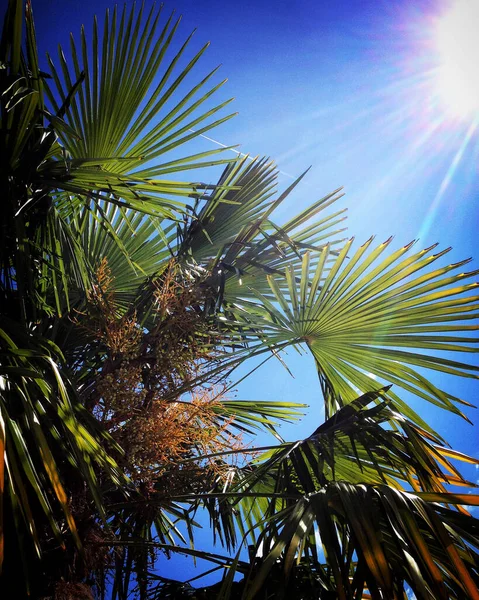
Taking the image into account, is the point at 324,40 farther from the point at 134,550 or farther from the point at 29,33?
the point at 134,550

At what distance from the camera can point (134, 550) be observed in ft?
3.82

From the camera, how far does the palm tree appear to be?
2.56ft

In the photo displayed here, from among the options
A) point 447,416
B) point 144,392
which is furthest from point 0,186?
point 447,416

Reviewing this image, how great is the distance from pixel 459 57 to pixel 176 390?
3600 mm

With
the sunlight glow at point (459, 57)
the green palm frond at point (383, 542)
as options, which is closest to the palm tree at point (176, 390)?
the green palm frond at point (383, 542)

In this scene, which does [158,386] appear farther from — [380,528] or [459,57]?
[459,57]

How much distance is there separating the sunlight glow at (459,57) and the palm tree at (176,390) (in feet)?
7.96

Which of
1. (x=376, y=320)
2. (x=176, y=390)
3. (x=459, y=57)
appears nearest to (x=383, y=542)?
(x=176, y=390)

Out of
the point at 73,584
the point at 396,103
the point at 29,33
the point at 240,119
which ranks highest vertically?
the point at 396,103

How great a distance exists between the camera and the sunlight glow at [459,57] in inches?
123

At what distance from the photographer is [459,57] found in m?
3.53

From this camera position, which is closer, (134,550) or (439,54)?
(134,550)

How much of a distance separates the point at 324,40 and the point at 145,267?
2.09 meters

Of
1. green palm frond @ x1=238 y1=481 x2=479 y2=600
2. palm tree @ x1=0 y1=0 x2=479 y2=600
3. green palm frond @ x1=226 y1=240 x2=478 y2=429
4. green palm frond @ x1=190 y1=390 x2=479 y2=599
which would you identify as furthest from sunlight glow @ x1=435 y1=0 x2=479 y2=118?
green palm frond @ x1=238 y1=481 x2=479 y2=600
